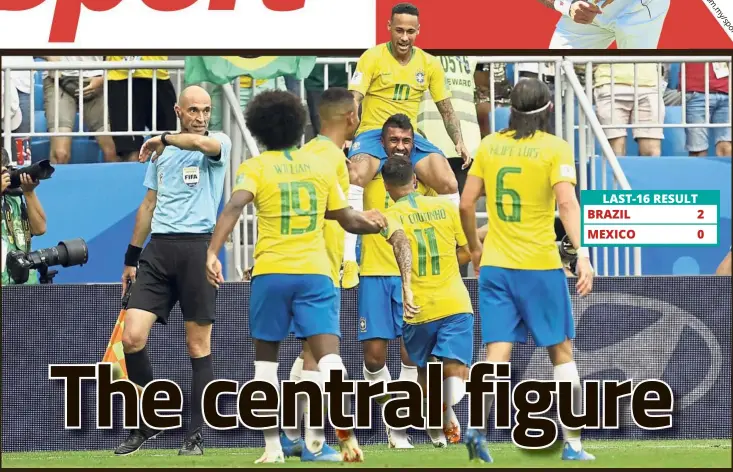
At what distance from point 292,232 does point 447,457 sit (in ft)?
4.98

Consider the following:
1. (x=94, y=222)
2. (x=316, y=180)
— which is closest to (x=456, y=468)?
(x=316, y=180)

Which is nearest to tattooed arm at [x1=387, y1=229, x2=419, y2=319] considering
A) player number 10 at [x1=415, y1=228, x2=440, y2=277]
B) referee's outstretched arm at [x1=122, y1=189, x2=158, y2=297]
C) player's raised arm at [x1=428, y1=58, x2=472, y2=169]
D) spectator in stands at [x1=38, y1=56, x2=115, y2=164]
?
player number 10 at [x1=415, y1=228, x2=440, y2=277]

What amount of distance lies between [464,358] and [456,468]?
113 cm

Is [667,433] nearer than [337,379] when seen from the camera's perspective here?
No

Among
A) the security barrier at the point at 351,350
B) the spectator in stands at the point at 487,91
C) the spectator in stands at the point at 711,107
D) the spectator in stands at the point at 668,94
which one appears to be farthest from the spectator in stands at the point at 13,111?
the spectator in stands at the point at 711,107

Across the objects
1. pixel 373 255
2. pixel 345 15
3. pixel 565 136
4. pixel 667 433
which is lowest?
pixel 667 433

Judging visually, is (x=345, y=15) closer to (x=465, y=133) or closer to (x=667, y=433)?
(x=465, y=133)

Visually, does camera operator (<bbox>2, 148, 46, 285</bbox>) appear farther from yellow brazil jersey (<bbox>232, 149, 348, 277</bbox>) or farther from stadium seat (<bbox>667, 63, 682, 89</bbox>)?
stadium seat (<bbox>667, 63, 682, 89</bbox>)

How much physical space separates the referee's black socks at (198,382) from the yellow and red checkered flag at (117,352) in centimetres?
60

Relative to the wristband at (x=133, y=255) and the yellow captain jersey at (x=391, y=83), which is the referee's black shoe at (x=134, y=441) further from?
the yellow captain jersey at (x=391, y=83)

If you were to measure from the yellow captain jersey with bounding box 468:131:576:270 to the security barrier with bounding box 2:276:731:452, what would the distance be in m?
1.32

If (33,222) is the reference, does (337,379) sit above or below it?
below

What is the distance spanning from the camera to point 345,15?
9641 mm

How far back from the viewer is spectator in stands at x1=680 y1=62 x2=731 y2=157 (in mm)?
10141
